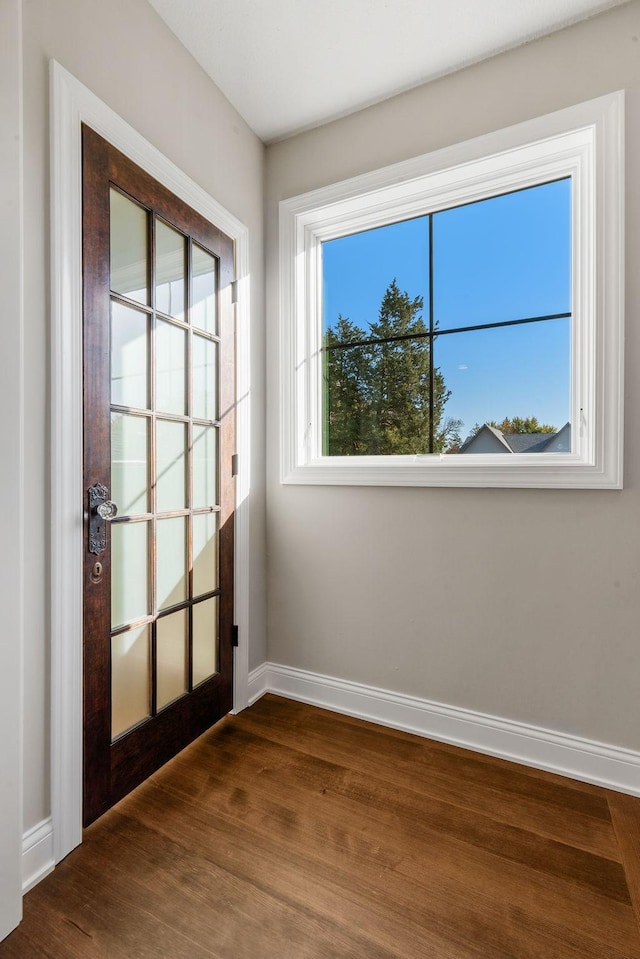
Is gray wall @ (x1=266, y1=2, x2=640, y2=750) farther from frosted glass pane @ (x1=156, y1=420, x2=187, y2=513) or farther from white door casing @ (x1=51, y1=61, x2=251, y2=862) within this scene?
white door casing @ (x1=51, y1=61, x2=251, y2=862)

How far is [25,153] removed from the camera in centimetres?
122

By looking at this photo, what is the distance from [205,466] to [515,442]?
1.22 metres

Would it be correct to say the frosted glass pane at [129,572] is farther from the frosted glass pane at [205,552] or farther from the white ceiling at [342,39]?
the white ceiling at [342,39]

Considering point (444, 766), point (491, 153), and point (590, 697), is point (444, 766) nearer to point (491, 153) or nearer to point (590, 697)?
point (590, 697)

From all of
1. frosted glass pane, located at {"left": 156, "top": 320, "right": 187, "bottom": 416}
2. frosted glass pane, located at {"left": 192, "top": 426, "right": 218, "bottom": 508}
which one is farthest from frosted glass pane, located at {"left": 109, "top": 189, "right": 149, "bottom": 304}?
frosted glass pane, located at {"left": 192, "top": 426, "right": 218, "bottom": 508}

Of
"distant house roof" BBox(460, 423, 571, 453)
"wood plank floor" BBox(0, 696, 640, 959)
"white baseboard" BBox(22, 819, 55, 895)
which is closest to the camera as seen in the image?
"wood plank floor" BBox(0, 696, 640, 959)

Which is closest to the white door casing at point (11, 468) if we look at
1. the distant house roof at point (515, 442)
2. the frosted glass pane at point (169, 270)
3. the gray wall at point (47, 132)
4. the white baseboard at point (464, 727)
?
the gray wall at point (47, 132)

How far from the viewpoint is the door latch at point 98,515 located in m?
1.40

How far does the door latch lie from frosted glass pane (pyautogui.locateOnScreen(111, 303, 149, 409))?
0.95 ft

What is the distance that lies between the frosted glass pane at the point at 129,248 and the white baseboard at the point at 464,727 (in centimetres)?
165

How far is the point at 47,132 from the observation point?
1274 millimetres

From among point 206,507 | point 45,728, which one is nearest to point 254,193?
point 206,507

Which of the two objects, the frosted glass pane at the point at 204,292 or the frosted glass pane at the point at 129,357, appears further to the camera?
the frosted glass pane at the point at 204,292

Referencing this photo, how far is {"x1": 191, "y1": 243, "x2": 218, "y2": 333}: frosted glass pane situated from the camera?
1.84 meters
